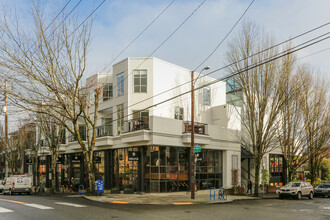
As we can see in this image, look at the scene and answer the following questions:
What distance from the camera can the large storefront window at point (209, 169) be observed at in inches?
1169

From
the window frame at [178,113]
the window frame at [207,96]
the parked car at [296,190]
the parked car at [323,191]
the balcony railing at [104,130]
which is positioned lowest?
the parked car at [323,191]

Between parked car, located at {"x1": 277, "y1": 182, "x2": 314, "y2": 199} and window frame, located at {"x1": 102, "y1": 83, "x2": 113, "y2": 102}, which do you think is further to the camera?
window frame, located at {"x1": 102, "y1": 83, "x2": 113, "y2": 102}

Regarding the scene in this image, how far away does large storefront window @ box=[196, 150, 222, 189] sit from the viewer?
97.4 ft

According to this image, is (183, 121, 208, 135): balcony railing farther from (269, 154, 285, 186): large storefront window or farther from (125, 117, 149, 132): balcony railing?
(269, 154, 285, 186): large storefront window

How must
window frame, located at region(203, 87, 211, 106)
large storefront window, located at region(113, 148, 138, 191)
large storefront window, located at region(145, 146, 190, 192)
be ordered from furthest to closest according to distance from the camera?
1. window frame, located at region(203, 87, 211, 106)
2. large storefront window, located at region(113, 148, 138, 191)
3. large storefront window, located at region(145, 146, 190, 192)

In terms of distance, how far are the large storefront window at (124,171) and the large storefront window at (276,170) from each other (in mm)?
16625

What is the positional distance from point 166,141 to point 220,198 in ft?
19.8

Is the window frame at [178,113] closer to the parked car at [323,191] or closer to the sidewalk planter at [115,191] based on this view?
the sidewalk planter at [115,191]

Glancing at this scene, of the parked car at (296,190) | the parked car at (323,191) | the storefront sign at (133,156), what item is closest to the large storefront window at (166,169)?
the storefront sign at (133,156)

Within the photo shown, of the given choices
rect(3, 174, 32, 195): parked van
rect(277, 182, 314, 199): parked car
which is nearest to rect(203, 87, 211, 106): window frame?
rect(277, 182, 314, 199): parked car

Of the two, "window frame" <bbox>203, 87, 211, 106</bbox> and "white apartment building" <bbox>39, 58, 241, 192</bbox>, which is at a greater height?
"window frame" <bbox>203, 87, 211, 106</bbox>

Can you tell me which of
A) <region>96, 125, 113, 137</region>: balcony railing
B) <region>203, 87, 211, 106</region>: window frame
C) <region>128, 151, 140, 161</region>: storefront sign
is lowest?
<region>128, 151, 140, 161</region>: storefront sign

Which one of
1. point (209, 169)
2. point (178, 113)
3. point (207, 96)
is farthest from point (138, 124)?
point (207, 96)

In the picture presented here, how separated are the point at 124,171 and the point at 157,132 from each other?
17.3 feet
